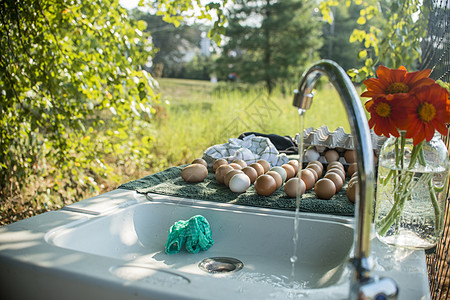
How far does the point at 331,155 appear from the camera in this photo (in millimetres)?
1654

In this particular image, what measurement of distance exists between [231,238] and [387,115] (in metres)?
0.57

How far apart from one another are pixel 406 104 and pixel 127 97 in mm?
1820

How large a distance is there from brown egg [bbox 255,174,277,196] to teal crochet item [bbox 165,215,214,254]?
0.22 meters

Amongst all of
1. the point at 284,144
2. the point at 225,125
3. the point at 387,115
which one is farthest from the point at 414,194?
the point at 225,125

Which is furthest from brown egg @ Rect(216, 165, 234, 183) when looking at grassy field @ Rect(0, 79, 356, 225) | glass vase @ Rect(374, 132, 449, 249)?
grassy field @ Rect(0, 79, 356, 225)

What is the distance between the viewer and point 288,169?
1511mm

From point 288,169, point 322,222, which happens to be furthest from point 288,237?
point 288,169

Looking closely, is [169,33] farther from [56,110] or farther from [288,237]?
[288,237]

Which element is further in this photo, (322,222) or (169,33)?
(169,33)

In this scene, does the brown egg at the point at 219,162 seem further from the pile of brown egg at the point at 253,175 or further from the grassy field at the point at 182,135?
the grassy field at the point at 182,135

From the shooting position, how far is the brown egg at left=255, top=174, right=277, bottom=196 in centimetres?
128

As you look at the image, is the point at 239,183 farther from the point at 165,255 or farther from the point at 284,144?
the point at 284,144

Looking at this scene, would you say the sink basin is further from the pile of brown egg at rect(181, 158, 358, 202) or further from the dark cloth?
the dark cloth

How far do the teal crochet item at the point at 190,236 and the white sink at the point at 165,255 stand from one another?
2 centimetres
